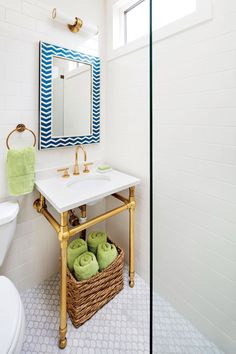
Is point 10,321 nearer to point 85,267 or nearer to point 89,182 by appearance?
point 85,267

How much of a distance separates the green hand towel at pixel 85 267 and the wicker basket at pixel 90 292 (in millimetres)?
30

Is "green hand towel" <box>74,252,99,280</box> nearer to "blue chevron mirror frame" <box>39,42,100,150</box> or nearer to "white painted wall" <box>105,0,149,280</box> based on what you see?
"white painted wall" <box>105,0,149,280</box>

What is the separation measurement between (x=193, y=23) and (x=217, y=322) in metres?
1.61

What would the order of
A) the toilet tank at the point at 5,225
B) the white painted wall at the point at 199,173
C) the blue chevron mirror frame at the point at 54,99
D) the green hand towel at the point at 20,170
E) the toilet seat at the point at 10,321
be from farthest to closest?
the blue chevron mirror frame at the point at 54,99 < the green hand towel at the point at 20,170 < the toilet tank at the point at 5,225 < the white painted wall at the point at 199,173 < the toilet seat at the point at 10,321

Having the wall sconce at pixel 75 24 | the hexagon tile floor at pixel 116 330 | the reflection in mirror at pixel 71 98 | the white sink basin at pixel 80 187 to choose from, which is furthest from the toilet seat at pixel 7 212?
the wall sconce at pixel 75 24

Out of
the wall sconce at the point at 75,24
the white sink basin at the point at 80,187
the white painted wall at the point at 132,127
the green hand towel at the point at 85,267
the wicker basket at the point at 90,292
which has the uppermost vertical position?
the wall sconce at the point at 75,24

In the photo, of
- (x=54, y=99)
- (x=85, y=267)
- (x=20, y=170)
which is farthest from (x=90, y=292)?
(x=54, y=99)

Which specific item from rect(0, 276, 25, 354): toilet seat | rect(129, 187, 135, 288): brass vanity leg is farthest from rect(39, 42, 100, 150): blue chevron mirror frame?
rect(0, 276, 25, 354): toilet seat

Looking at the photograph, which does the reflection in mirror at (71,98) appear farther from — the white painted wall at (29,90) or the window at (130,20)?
the window at (130,20)

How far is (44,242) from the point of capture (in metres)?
1.57

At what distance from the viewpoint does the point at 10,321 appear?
817mm

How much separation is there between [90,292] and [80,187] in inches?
26.6

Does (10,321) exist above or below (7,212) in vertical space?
below

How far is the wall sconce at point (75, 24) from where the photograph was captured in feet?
4.31
